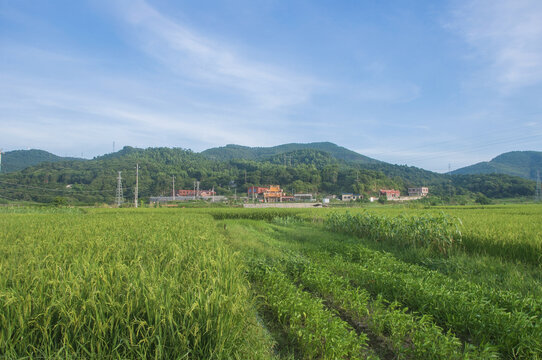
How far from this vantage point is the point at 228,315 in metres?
2.88

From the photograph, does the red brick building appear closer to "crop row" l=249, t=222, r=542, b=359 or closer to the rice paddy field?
the rice paddy field

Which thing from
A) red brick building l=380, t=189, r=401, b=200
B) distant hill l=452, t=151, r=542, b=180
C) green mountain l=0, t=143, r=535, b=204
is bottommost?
red brick building l=380, t=189, r=401, b=200

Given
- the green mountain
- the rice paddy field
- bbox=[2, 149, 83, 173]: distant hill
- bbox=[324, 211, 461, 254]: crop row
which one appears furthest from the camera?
bbox=[2, 149, 83, 173]: distant hill

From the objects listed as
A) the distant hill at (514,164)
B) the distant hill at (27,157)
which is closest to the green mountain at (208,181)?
the distant hill at (27,157)

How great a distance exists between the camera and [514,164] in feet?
591

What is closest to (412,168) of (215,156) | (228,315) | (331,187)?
(331,187)

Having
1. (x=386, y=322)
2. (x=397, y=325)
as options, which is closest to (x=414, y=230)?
(x=386, y=322)

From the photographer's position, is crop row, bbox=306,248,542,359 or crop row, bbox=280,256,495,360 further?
crop row, bbox=306,248,542,359

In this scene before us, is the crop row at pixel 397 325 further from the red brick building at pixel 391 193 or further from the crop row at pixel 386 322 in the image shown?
the red brick building at pixel 391 193

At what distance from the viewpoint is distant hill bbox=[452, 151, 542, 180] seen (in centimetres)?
16124

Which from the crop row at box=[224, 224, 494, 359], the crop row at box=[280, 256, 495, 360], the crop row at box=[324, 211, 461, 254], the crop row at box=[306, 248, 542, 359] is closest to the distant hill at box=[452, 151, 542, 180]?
the crop row at box=[324, 211, 461, 254]

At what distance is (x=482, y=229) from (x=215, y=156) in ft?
620

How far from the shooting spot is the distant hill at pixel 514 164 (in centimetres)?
16124

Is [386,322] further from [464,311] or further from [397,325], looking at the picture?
[464,311]
